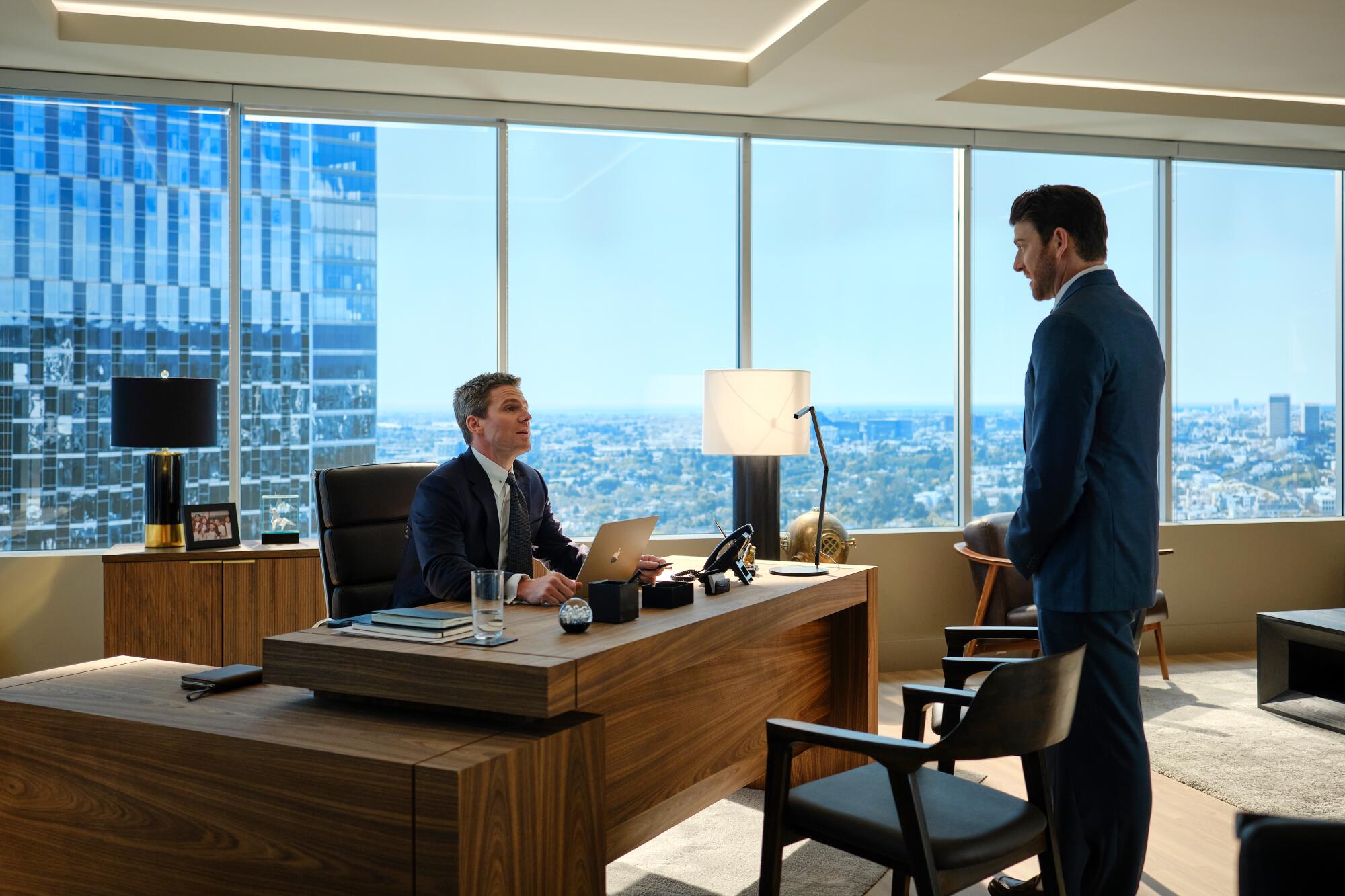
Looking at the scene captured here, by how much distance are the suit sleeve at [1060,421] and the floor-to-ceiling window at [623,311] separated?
3100 mm

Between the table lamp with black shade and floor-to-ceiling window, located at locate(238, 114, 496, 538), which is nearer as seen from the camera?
the table lamp with black shade

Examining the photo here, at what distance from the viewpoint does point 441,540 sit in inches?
114

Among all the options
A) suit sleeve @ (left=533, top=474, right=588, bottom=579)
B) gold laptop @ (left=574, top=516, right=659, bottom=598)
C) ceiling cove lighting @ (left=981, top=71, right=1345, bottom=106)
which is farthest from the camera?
ceiling cove lighting @ (left=981, top=71, right=1345, bottom=106)

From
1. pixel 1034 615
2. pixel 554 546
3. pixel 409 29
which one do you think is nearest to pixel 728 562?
pixel 554 546

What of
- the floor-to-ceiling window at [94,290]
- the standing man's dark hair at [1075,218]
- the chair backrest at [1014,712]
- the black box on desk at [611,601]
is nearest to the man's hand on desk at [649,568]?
the black box on desk at [611,601]

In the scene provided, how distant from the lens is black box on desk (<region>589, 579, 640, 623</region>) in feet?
7.75

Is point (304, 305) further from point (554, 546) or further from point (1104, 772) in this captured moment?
point (1104, 772)

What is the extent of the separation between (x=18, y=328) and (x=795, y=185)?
3913 mm

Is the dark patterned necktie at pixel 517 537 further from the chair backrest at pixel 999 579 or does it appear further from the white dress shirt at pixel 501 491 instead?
the chair backrest at pixel 999 579

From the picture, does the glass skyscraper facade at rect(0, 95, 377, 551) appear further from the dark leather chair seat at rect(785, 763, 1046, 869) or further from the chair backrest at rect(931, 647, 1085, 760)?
the chair backrest at rect(931, 647, 1085, 760)

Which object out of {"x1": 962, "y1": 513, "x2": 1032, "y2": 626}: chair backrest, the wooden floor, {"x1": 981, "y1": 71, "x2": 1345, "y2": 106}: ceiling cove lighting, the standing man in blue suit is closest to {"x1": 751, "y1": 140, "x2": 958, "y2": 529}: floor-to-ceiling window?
{"x1": 981, "y1": 71, "x2": 1345, "y2": 106}: ceiling cove lighting

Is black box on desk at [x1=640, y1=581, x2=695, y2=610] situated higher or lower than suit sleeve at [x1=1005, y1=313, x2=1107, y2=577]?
lower

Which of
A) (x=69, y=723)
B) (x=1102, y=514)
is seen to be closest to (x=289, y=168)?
(x=69, y=723)

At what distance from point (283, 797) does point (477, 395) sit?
1.56 metres
